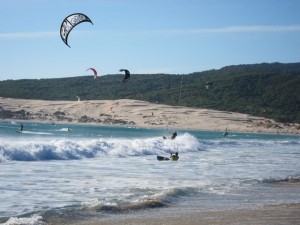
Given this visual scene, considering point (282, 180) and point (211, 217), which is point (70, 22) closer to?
point (211, 217)

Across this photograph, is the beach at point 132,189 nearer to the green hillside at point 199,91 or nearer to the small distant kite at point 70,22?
the small distant kite at point 70,22

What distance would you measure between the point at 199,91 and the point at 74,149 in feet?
327

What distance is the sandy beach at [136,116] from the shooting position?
9088 centimetres

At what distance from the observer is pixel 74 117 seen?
317ft

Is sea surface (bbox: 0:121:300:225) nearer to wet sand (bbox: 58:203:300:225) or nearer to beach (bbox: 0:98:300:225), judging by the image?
beach (bbox: 0:98:300:225)

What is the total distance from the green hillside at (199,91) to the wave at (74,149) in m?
70.9

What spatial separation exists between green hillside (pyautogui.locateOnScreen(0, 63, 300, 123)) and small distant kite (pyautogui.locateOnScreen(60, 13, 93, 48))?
8795cm

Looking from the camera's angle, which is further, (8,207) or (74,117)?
(74,117)

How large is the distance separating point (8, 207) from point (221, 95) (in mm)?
111756

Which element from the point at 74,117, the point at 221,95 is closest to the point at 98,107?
A: the point at 74,117

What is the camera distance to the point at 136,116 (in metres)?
97.8

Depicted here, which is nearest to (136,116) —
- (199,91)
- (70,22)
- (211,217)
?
(199,91)

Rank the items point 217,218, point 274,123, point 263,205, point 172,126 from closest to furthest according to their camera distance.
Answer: point 217,218, point 263,205, point 172,126, point 274,123

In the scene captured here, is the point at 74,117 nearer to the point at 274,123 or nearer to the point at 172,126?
the point at 172,126
